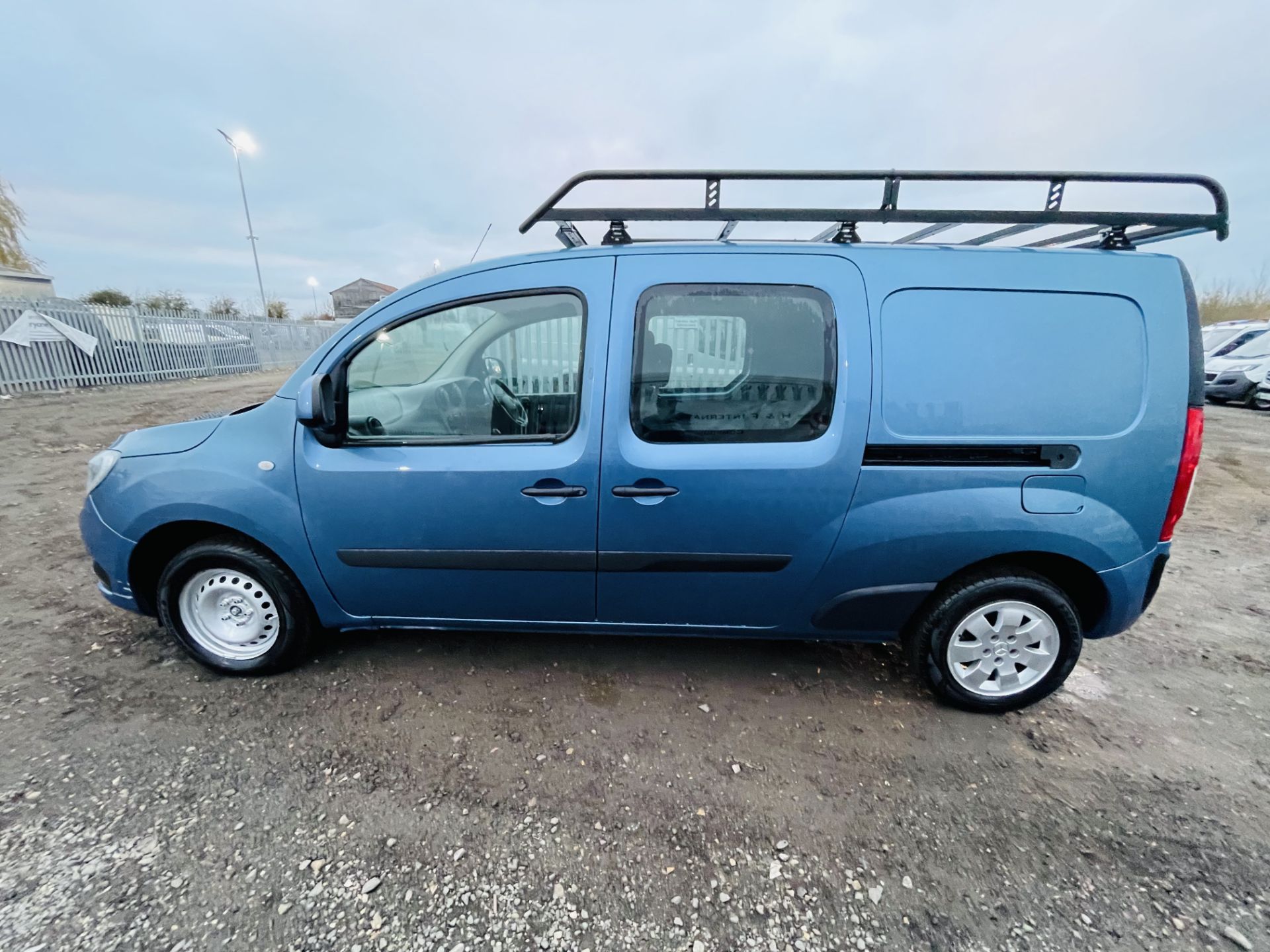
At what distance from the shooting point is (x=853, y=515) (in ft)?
6.82

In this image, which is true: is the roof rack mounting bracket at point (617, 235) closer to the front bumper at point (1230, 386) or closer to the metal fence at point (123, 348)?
the metal fence at point (123, 348)

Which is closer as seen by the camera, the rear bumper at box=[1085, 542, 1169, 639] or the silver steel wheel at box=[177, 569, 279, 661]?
the rear bumper at box=[1085, 542, 1169, 639]

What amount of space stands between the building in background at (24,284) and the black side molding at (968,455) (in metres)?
25.7

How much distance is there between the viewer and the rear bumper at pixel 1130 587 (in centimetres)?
212

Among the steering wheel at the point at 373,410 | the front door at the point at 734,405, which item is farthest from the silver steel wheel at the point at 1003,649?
the steering wheel at the point at 373,410

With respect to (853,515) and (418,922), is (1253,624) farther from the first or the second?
(418,922)

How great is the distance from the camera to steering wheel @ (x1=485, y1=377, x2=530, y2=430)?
2211 millimetres

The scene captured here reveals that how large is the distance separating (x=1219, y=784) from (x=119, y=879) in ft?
12.4

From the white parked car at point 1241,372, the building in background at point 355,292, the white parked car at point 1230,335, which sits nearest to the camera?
the white parked car at point 1241,372

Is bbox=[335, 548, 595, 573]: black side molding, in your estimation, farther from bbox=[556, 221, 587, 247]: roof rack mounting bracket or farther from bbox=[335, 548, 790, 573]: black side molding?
bbox=[556, 221, 587, 247]: roof rack mounting bracket

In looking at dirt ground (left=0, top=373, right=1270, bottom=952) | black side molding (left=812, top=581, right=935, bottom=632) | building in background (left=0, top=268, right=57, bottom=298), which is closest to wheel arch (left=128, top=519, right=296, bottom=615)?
dirt ground (left=0, top=373, right=1270, bottom=952)

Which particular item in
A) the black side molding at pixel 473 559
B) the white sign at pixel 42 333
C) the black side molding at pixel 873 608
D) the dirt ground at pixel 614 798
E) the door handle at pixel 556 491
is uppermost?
the white sign at pixel 42 333

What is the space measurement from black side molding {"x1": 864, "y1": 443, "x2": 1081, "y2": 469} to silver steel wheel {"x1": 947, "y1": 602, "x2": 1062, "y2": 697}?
625mm

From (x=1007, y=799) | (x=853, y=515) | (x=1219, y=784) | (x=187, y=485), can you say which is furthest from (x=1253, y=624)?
(x=187, y=485)
